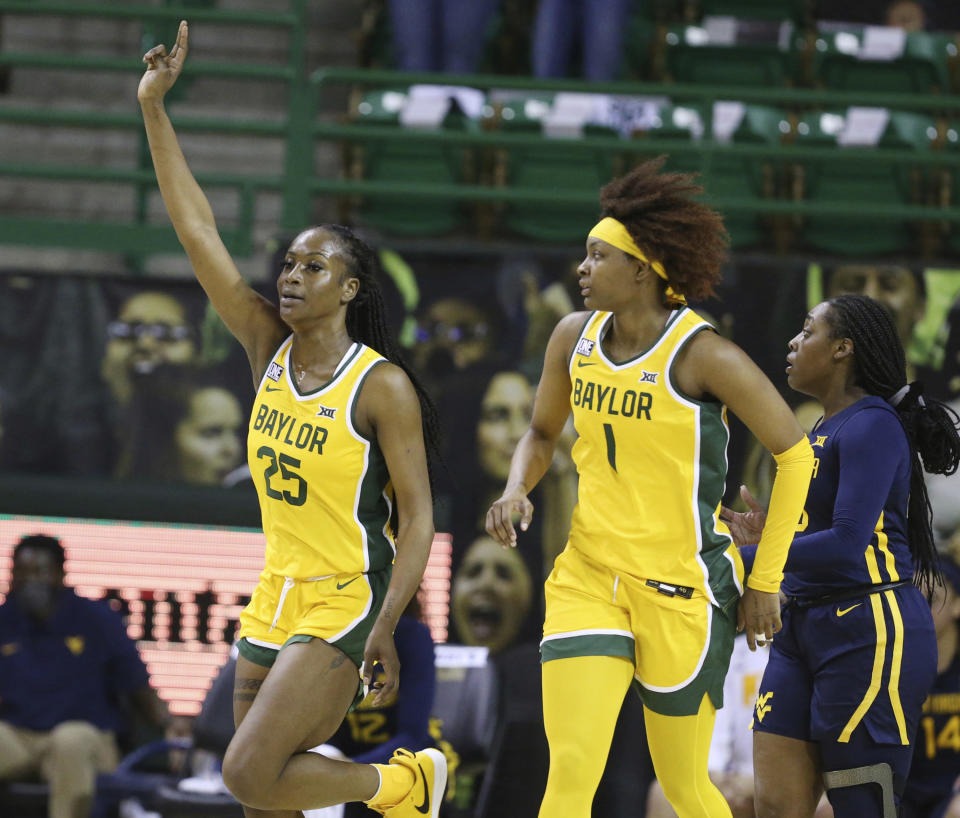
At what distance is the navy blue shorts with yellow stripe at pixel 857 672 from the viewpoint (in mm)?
3896

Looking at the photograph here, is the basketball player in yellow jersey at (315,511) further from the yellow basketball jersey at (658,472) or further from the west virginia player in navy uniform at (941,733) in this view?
the west virginia player in navy uniform at (941,733)

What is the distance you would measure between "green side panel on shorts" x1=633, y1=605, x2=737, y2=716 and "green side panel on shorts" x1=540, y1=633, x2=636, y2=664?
0.14m

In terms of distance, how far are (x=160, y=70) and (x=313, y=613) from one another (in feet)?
5.54

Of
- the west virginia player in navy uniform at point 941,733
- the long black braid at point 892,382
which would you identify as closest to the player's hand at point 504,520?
the long black braid at point 892,382

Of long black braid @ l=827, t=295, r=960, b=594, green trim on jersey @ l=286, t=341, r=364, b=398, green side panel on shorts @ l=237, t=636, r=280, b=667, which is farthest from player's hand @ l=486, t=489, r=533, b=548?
long black braid @ l=827, t=295, r=960, b=594

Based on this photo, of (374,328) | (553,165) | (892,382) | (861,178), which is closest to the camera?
(892,382)

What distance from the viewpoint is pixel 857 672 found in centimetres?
390

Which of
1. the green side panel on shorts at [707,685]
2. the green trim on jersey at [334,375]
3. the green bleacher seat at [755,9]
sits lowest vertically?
the green side panel on shorts at [707,685]

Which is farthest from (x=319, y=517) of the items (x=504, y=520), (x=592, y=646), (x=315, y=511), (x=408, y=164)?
(x=408, y=164)

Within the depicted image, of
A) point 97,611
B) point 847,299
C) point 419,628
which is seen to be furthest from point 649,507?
point 97,611

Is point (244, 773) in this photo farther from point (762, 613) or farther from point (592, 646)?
point (762, 613)

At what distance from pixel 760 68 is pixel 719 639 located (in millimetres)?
6403

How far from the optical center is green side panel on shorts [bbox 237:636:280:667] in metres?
3.87

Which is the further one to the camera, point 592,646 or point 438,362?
point 438,362
